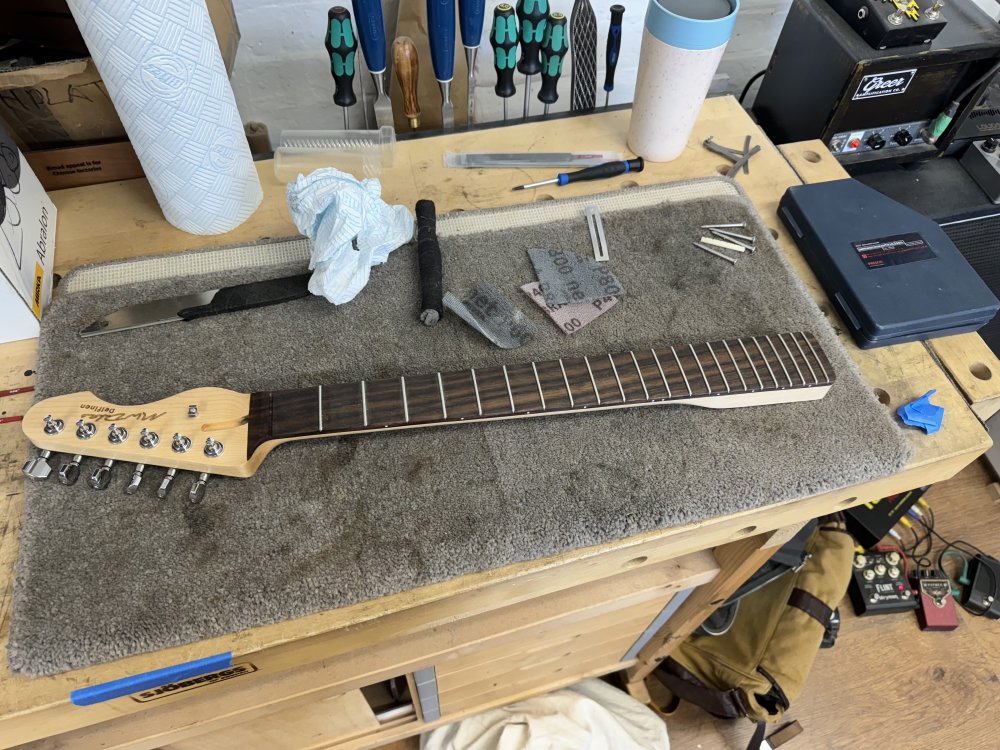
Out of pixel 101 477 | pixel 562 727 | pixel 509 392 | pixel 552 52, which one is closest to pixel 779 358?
pixel 509 392

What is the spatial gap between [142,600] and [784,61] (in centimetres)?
103

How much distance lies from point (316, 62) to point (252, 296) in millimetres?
535

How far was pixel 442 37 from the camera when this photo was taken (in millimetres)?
760

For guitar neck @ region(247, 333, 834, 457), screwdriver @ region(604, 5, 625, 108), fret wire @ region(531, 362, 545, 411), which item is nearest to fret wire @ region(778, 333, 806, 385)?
guitar neck @ region(247, 333, 834, 457)

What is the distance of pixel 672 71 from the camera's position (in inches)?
28.5

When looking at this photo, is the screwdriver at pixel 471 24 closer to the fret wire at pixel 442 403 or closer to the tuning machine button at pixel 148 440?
the fret wire at pixel 442 403

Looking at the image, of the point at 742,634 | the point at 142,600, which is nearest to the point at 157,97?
the point at 142,600

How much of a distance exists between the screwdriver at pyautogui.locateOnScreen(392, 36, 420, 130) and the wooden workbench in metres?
0.05

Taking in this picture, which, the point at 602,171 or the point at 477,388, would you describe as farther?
the point at 602,171

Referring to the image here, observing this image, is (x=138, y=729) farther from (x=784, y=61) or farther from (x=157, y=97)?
(x=784, y=61)

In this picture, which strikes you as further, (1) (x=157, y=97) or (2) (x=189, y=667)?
(1) (x=157, y=97)

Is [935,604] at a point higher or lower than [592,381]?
lower

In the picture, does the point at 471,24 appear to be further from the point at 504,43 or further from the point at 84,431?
the point at 84,431

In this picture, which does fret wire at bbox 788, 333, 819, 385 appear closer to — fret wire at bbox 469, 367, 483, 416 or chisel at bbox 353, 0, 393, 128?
fret wire at bbox 469, 367, 483, 416
